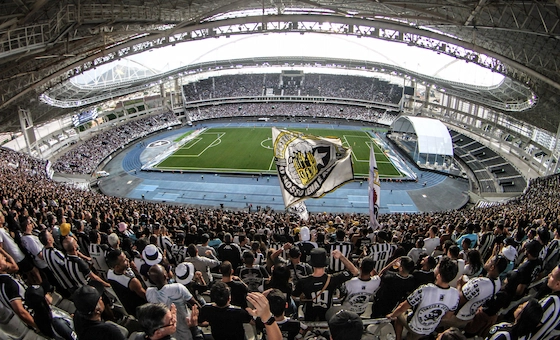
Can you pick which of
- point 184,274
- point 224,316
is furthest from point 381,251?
point 224,316

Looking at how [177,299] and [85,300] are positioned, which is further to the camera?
[177,299]

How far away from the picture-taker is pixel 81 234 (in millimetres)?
8633

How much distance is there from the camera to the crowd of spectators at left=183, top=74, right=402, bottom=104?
7206 cm

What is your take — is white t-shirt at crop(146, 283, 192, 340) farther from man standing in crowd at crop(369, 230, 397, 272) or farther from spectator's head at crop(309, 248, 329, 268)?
man standing in crowd at crop(369, 230, 397, 272)

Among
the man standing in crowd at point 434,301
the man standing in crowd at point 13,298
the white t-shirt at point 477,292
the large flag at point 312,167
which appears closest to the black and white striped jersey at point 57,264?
the man standing in crowd at point 13,298

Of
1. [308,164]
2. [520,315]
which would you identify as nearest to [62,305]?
[520,315]

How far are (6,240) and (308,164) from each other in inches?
344

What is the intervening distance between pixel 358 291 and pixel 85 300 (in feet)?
12.4

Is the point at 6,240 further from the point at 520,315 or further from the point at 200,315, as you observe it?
the point at 520,315

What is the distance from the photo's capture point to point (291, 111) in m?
69.6

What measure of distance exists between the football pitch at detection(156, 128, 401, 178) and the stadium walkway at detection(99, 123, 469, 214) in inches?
96.4

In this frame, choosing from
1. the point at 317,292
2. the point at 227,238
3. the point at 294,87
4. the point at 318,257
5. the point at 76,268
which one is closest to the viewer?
the point at 318,257

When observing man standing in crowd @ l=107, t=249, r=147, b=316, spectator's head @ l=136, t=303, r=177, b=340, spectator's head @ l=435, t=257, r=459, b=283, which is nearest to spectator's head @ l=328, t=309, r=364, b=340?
spectator's head @ l=136, t=303, r=177, b=340

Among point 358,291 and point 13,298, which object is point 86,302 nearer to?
point 13,298
